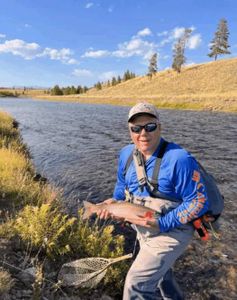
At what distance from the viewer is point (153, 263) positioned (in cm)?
410

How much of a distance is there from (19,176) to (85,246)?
3.92 m

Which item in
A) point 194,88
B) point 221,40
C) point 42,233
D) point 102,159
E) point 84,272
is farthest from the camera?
point 221,40

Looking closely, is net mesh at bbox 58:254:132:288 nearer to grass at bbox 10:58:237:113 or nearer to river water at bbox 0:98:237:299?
river water at bbox 0:98:237:299

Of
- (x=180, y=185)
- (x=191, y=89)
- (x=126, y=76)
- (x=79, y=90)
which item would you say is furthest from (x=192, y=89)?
(x=79, y=90)

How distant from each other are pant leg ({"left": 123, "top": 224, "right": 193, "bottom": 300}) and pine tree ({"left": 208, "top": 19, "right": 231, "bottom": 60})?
403 ft

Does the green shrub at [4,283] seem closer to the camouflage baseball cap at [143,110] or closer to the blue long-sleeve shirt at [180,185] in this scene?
the blue long-sleeve shirt at [180,185]

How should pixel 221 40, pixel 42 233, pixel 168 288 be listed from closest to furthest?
1. pixel 168 288
2. pixel 42 233
3. pixel 221 40

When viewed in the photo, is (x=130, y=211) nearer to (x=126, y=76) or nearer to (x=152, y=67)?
(x=152, y=67)

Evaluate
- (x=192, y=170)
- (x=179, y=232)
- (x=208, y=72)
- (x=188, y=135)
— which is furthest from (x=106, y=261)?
(x=208, y=72)

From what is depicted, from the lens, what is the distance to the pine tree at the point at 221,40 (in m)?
116

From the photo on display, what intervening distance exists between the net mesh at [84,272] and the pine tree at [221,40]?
12249cm

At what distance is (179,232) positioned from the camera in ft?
13.5

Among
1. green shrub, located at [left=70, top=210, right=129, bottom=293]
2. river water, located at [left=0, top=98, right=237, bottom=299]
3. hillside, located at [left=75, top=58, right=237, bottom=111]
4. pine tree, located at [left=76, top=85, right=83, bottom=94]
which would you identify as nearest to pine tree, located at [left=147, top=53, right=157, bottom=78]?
hillside, located at [left=75, top=58, right=237, bottom=111]

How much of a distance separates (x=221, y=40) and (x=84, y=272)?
124121 millimetres
